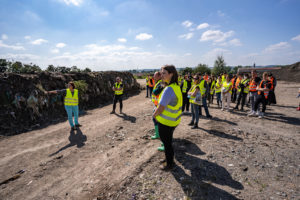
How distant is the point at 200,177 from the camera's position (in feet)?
10.1

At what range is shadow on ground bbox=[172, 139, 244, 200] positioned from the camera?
8.68 feet

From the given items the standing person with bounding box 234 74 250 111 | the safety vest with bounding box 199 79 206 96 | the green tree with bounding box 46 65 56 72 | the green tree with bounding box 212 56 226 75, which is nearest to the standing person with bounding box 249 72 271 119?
the standing person with bounding box 234 74 250 111

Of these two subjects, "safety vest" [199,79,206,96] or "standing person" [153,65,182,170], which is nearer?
"standing person" [153,65,182,170]

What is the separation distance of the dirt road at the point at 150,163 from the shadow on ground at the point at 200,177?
0.7 inches

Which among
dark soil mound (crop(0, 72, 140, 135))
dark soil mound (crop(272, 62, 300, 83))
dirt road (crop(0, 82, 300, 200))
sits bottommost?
dirt road (crop(0, 82, 300, 200))

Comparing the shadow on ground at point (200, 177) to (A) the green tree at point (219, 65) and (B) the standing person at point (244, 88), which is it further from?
(A) the green tree at point (219, 65)

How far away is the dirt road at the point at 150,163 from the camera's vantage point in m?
2.82

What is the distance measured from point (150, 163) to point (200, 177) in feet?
3.92

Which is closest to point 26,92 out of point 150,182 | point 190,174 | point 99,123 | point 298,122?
point 99,123

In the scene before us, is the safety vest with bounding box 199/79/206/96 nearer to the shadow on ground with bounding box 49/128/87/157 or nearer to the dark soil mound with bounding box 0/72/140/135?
the shadow on ground with bounding box 49/128/87/157

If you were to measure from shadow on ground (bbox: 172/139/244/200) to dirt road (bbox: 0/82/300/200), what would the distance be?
0.02 metres

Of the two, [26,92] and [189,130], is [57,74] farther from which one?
[189,130]

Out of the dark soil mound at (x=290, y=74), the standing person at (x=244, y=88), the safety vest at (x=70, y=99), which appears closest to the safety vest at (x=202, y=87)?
the standing person at (x=244, y=88)

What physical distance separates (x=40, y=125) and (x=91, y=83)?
17.9ft
